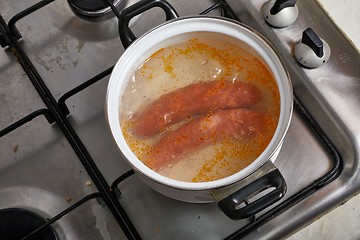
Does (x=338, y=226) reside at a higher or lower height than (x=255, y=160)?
lower

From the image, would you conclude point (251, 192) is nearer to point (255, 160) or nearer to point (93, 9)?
point (255, 160)

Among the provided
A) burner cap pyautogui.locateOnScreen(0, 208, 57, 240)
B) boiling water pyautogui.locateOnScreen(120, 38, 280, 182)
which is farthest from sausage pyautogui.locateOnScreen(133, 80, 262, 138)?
burner cap pyautogui.locateOnScreen(0, 208, 57, 240)

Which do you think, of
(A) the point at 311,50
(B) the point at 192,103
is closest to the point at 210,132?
(B) the point at 192,103

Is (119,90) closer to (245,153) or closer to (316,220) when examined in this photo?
(245,153)

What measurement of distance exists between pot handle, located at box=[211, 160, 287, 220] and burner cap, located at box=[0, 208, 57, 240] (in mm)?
207

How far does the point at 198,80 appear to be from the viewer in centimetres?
62

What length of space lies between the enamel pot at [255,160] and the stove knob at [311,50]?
0.05 metres

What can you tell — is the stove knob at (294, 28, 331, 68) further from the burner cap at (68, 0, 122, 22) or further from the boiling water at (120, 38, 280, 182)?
the burner cap at (68, 0, 122, 22)

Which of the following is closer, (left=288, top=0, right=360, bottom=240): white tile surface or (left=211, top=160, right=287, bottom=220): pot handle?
(left=211, top=160, right=287, bottom=220): pot handle

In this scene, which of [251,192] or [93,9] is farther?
[93,9]

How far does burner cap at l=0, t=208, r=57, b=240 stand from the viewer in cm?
63

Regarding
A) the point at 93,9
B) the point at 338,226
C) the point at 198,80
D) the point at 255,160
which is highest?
the point at 93,9

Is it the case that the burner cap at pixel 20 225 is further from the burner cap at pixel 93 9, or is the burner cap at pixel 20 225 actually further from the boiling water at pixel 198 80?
the burner cap at pixel 93 9

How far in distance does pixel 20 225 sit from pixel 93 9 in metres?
0.28
